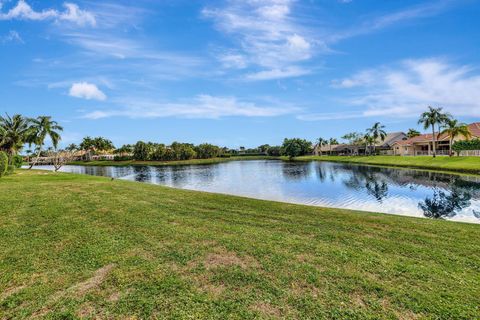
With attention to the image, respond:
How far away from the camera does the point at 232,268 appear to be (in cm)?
700

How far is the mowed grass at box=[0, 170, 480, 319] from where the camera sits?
5.39 metres

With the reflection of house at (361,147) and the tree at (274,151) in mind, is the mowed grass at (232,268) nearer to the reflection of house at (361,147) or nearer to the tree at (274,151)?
the reflection of house at (361,147)

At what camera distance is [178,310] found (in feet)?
17.3

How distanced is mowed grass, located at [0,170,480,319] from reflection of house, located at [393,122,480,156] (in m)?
67.7

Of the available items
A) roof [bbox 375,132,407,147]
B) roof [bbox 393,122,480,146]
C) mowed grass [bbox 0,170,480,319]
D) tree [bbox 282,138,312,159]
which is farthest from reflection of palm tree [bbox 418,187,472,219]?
tree [bbox 282,138,312,159]

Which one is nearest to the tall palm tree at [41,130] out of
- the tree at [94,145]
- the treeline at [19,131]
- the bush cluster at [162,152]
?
the treeline at [19,131]

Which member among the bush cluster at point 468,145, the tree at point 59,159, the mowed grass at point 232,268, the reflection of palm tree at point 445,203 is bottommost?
the reflection of palm tree at point 445,203

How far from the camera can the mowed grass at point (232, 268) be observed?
5395 mm

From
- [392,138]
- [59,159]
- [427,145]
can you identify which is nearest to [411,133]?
[392,138]

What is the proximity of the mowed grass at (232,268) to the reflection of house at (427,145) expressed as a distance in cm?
6766

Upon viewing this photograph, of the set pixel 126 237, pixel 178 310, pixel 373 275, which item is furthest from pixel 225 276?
pixel 126 237

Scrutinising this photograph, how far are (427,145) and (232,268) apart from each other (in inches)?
3362

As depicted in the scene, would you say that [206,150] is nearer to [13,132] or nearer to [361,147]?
[361,147]

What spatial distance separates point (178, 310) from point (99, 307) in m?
Answer: 1.55
